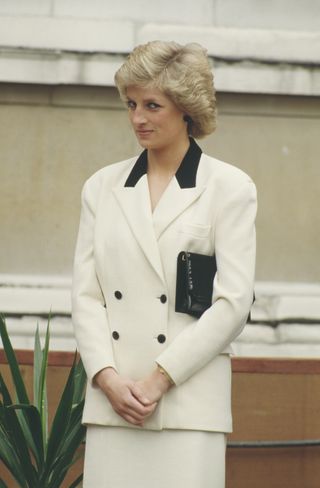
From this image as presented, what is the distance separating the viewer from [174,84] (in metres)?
4.46

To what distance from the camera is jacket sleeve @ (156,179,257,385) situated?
4402 mm

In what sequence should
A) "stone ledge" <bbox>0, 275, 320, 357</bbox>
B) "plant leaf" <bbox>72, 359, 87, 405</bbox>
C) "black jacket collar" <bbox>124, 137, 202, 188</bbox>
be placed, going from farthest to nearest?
"stone ledge" <bbox>0, 275, 320, 357</bbox> < "plant leaf" <bbox>72, 359, 87, 405</bbox> < "black jacket collar" <bbox>124, 137, 202, 188</bbox>

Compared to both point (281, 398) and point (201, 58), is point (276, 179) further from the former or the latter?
point (201, 58)

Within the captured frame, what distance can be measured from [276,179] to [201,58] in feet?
7.66

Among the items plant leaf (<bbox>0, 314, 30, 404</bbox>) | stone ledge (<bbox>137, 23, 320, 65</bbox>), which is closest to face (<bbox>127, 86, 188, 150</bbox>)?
plant leaf (<bbox>0, 314, 30, 404</bbox>)

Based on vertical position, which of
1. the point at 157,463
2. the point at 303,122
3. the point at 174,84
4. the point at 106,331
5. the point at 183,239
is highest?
the point at 303,122

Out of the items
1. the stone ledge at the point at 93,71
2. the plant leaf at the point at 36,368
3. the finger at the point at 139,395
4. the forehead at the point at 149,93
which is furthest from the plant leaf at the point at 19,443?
the stone ledge at the point at 93,71

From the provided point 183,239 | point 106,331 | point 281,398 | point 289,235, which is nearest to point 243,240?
point 183,239

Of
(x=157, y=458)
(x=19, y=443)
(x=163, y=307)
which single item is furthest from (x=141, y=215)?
(x=19, y=443)

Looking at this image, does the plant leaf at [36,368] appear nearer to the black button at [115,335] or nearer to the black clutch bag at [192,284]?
the black button at [115,335]

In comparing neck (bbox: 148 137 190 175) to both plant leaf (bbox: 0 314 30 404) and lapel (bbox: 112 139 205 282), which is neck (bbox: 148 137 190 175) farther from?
plant leaf (bbox: 0 314 30 404)

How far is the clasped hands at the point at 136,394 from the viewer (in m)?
4.38

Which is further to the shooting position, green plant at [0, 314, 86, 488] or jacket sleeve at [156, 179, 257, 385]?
green plant at [0, 314, 86, 488]

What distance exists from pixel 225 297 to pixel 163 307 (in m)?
0.20
